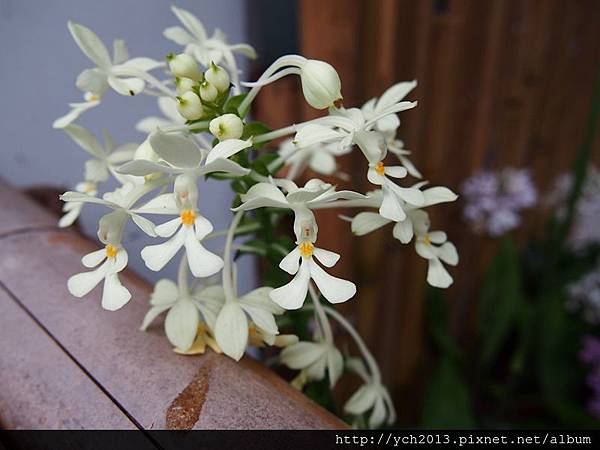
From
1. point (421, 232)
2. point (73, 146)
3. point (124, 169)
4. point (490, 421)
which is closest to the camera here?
point (124, 169)

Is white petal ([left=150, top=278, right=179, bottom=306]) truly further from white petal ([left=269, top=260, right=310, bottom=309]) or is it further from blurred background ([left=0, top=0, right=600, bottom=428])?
blurred background ([left=0, top=0, right=600, bottom=428])

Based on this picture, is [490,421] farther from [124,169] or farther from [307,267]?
[124,169]

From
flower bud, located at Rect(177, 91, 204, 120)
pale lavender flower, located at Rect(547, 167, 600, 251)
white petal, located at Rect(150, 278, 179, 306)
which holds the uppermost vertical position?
flower bud, located at Rect(177, 91, 204, 120)

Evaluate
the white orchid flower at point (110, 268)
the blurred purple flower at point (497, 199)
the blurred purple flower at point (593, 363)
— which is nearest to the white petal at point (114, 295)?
the white orchid flower at point (110, 268)

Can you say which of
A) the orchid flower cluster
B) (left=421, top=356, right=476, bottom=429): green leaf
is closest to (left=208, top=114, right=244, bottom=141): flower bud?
the orchid flower cluster

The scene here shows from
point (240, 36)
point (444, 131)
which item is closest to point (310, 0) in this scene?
point (240, 36)

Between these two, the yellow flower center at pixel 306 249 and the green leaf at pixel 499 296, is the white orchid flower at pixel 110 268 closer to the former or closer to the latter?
the yellow flower center at pixel 306 249
